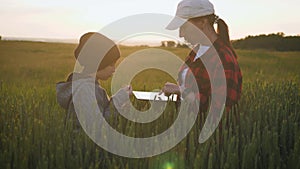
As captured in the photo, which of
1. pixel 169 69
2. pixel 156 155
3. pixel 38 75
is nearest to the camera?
pixel 156 155

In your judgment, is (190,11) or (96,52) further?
(190,11)

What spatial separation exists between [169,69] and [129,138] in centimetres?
663

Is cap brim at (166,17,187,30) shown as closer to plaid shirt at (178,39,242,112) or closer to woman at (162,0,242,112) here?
woman at (162,0,242,112)

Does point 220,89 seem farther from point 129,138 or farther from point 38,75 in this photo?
point 38,75

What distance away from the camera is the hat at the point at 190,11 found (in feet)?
8.78

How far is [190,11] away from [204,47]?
0.25 meters

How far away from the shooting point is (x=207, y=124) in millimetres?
2371

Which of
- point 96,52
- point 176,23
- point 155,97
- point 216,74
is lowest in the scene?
point 155,97

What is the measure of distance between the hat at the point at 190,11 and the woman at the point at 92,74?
1.46ft

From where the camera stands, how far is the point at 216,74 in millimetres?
2682

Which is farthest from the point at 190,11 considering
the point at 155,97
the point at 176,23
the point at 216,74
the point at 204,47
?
the point at 155,97

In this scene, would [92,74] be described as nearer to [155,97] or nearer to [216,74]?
[155,97]

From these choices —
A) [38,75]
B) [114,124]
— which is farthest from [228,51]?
[38,75]

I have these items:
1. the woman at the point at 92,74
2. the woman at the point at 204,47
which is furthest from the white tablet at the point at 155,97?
the woman at the point at 92,74
